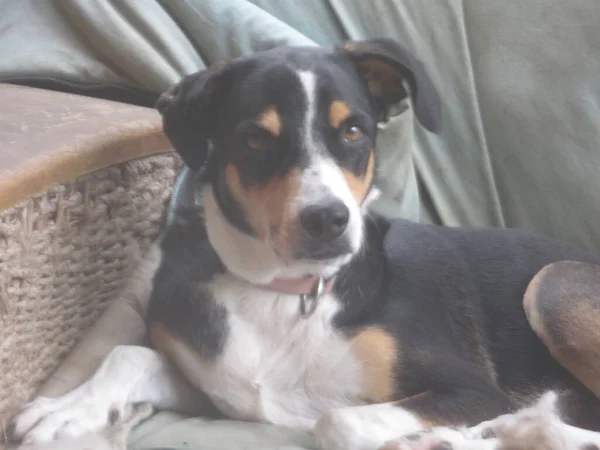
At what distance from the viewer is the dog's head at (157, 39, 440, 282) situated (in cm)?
120

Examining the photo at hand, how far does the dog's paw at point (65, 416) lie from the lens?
118 cm

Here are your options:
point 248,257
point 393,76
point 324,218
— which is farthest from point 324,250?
point 393,76

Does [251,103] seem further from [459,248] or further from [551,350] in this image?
[551,350]

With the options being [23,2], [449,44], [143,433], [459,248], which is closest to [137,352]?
[143,433]

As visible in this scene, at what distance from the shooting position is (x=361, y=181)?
52.9 inches

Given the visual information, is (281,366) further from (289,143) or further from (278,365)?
(289,143)

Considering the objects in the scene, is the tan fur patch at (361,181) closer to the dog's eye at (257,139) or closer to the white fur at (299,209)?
the white fur at (299,209)

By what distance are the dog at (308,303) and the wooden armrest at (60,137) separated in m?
0.19

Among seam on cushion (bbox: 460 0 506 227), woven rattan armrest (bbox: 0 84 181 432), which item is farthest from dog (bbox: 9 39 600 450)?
seam on cushion (bbox: 460 0 506 227)

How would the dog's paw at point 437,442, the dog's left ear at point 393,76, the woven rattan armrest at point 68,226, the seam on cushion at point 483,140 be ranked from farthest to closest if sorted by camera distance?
the seam on cushion at point 483,140
the dog's left ear at point 393,76
the woven rattan armrest at point 68,226
the dog's paw at point 437,442

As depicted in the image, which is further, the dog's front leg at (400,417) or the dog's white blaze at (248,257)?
the dog's white blaze at (248,257)

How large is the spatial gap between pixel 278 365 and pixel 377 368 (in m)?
0.19

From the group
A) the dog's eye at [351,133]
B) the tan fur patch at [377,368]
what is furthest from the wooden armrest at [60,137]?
the tan fur patch at [377,368]

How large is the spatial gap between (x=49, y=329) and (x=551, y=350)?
1075 mm
